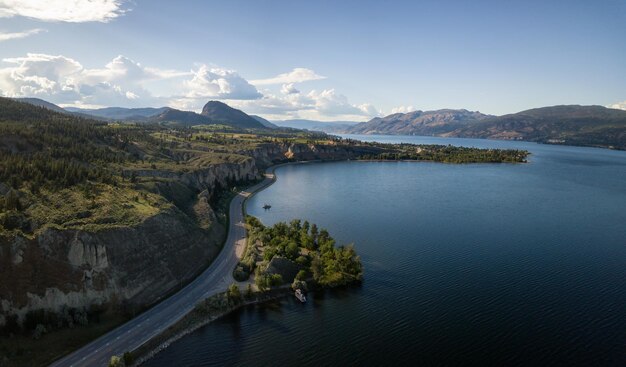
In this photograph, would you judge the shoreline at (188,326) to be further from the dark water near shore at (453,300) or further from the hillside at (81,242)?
the hillside at (81,242)

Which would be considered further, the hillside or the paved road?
the hillside

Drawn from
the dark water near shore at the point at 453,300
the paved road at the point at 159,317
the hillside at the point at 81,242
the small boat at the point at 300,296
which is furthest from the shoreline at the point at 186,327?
the hillside at the point at 81,242

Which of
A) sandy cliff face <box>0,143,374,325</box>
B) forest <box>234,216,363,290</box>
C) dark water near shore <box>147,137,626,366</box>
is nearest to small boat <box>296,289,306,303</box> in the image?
dark water near shore <box>147,137,626,366</box>

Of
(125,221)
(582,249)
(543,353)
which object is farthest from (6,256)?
(582,249)

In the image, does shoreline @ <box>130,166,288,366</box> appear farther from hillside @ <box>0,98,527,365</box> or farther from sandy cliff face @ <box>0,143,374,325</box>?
sandy cliff face @ <box>0,143,374,325</box>

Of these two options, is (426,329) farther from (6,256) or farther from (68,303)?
(6,256)
